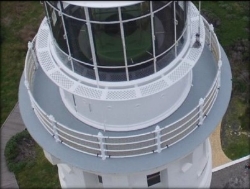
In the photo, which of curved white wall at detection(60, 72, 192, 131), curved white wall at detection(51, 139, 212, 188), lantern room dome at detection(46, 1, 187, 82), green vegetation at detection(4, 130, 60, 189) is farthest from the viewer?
green vegetation at detection(4, 130, 60, 189)

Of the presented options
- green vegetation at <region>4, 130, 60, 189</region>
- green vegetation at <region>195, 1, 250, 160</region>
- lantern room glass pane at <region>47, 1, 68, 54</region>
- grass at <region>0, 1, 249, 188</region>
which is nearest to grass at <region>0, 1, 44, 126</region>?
grass at <region>0, 1, 249, 188</region>

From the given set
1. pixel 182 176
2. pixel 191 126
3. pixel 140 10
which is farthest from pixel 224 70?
pixel 140 10

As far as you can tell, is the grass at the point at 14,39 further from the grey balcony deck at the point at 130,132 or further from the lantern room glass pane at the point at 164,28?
the lantern room glass pane at the point at 164,28

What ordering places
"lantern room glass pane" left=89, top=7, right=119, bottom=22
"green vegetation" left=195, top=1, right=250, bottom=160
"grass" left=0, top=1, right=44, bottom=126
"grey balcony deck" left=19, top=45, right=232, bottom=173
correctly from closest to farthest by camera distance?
1. "lantern room glass pane" left=89, top=7, right=119, bottom=22
2. "grey balcony deck" left=19, top=45, right=232, bottom=173
3. "green vegetation" left=195, top=1, right=250, bottom=160
4. "grass" left=0, top=1, right=44, bottom=126

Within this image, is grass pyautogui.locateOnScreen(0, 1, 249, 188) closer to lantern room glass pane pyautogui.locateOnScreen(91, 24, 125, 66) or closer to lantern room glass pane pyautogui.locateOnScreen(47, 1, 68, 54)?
lantern room glass pane pyautogui.locateOnScreen(47, 1, 68, 54)

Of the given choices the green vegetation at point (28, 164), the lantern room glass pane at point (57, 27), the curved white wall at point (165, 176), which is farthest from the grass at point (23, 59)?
the lantern room glass pane at point (57, 27)

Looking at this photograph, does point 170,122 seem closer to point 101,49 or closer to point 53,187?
point 101,49
